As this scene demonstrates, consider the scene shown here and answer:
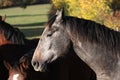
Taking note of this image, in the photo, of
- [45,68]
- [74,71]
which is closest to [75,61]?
[74,71]

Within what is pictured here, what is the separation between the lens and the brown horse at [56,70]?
581cm

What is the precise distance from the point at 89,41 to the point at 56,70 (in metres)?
1.05

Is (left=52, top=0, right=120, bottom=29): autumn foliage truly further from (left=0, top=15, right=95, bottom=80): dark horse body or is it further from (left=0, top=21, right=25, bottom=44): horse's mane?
(left=0, top=15, right=95, bottom=80): dark horse body

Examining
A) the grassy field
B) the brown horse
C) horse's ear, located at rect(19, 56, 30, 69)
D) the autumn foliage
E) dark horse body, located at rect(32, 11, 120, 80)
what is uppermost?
dark horse body, located at rect(32, 11, 120, 80)

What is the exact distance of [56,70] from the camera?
6418 millimetres

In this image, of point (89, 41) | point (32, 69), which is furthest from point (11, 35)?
point (89, 41)

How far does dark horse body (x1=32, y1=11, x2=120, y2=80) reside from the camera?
5516 mm

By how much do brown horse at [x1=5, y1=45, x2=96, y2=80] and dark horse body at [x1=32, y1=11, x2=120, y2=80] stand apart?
0.61 ft

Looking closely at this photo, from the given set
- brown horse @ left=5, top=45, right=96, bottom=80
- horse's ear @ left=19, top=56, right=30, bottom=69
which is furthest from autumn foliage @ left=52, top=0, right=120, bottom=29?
horse's ear @ left=19, top=56, right=30, bottom=69

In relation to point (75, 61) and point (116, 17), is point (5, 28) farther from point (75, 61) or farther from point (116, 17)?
point (116, 17)

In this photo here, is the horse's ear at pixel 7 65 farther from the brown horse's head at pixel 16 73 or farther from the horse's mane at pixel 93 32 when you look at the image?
the horse's mane at pixel 93 32

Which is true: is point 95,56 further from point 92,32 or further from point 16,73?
point 16,73

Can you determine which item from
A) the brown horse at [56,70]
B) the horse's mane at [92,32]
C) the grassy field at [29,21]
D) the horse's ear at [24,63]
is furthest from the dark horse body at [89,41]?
the grassy field at [29,21]

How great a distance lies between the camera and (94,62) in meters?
5.65
